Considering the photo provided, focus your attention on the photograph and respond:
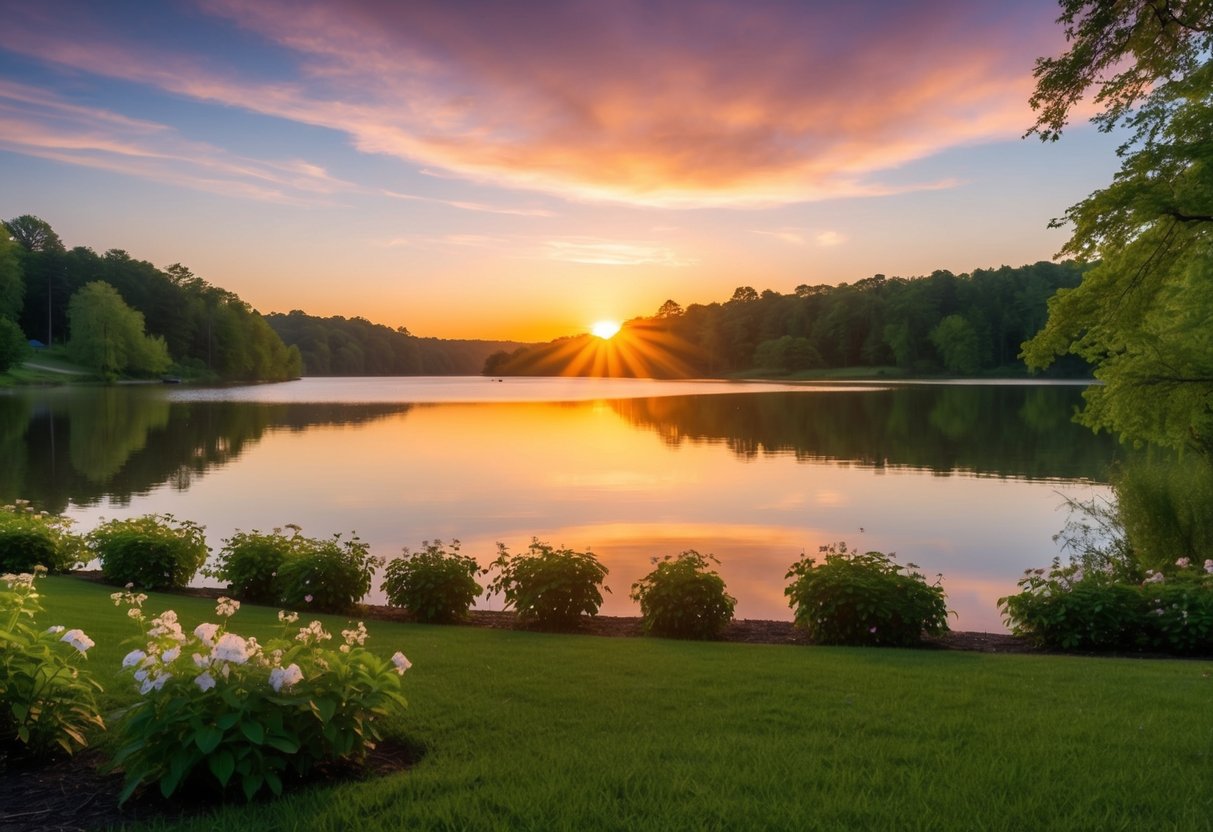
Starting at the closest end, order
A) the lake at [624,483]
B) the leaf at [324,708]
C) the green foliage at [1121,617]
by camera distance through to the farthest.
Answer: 1. the leaf at [324,708]
2. the green foliage at [1121,617]
3. the lake at [624,483]

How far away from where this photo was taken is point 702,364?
165m

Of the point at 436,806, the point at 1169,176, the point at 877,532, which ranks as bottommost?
the point at 877,532

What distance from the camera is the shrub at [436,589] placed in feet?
33.1

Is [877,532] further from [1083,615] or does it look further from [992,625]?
[1083,615]

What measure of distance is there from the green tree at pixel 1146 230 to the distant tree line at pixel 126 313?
321 feet

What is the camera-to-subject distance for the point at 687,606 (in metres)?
9.37

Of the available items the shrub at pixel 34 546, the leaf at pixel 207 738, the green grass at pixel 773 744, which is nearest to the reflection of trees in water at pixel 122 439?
the shrub at pixel 34 546

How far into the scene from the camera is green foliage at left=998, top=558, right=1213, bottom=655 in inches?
351

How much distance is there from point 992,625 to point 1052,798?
7411 mm

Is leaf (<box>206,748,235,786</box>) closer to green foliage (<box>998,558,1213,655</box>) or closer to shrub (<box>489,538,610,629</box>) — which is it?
shrub (<box>489,538,610,629</box>)

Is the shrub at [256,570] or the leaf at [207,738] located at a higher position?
the leaf at [207,738]

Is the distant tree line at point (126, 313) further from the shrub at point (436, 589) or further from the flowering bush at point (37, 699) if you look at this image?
the flowering bush at point (37, 699)

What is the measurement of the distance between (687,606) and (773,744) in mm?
4069

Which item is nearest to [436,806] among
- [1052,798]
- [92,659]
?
[1052,798]
